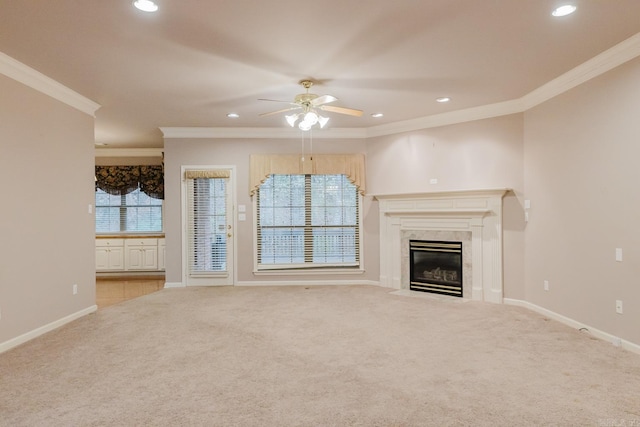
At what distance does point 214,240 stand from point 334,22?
4572mm

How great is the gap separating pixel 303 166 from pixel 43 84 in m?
3.68

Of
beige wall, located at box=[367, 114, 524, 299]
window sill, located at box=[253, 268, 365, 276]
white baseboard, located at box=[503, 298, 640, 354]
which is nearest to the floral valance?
window sill, located at box=[253, 268, 365, 276]

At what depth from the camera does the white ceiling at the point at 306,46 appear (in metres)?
2.80

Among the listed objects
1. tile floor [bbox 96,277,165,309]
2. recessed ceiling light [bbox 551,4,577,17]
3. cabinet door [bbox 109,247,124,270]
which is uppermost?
recessed ceiling light [bbox 551,4,577,17]

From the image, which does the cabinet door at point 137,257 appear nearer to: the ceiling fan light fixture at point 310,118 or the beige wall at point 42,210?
the beige wall at point 42,210

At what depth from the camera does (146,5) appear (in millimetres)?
2713

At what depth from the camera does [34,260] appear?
4.04 m

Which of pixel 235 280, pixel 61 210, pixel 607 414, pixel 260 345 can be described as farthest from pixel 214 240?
pixel 607 414

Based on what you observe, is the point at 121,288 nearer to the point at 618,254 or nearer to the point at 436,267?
the point at 436,267

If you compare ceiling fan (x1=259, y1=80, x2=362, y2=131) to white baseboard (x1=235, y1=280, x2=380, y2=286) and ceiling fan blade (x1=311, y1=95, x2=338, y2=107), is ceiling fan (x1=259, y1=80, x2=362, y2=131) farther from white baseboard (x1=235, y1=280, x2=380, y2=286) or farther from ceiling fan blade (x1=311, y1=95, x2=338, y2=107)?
white baseboard (x1=235, y1=280, x2=380, y2=286)

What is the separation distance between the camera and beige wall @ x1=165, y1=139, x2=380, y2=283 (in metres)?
6.58

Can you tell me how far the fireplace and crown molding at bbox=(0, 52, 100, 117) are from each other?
5.03 meters

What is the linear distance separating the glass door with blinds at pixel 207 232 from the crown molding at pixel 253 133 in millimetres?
610

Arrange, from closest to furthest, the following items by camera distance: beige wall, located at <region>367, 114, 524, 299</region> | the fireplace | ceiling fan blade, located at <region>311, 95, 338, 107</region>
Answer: ceiling fan blade, located at <region>311, 95, 338, 107</region>
beige wall, located at <region>367, 114, 524, 299</region>
the fireplace
